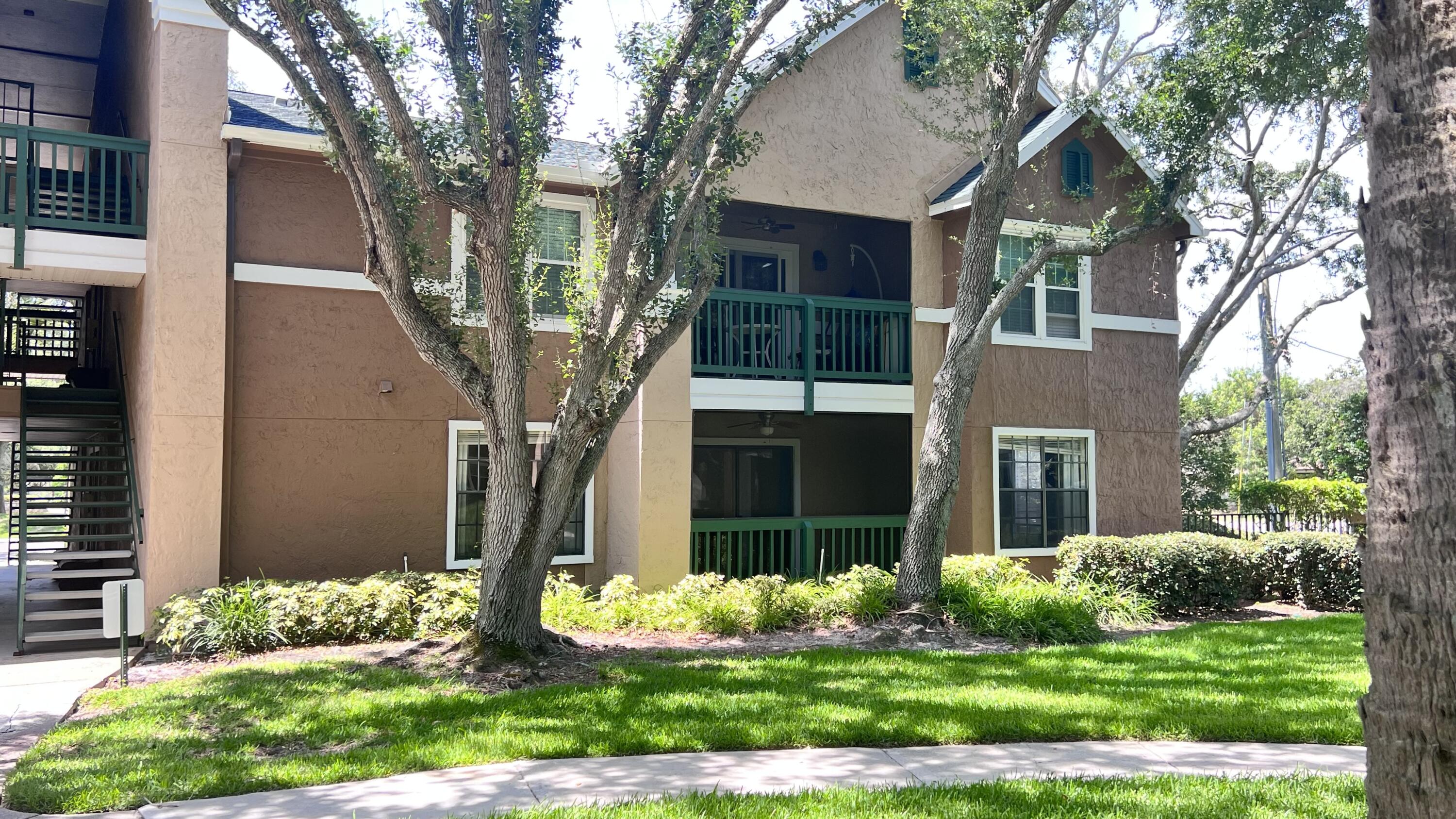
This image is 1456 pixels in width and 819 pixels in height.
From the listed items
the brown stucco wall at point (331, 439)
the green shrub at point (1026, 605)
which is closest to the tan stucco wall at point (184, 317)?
the brown stucco wall at point (331, 439)

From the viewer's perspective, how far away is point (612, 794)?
5449 millimetres

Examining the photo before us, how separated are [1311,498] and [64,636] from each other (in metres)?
25.7

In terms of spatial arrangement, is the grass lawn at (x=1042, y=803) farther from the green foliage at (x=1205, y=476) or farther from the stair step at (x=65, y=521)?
the green foliage at (x=1205, y=476)

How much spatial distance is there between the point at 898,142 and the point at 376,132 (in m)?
8.33

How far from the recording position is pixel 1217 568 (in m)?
13.5

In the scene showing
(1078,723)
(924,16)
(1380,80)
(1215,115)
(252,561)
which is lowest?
(1078,723)

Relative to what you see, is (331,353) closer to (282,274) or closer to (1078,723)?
(282,274)

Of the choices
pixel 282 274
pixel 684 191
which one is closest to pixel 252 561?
pixel 282 274

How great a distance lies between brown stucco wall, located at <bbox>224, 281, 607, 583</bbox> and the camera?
37.2 ft

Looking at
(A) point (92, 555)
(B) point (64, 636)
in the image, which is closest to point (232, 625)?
(B) point (64, 636)

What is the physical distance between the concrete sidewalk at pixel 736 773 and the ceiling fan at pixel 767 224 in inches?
415

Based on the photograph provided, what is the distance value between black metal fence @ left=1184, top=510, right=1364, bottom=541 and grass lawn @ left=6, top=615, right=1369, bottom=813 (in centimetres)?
1159

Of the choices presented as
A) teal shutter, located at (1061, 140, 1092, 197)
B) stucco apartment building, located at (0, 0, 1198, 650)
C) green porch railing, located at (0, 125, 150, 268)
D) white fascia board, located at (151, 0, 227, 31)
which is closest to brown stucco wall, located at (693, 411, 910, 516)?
stucco apartment building, located at (0, 0, 1198, 650)

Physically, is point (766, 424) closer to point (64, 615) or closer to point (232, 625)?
point (232, 625)
